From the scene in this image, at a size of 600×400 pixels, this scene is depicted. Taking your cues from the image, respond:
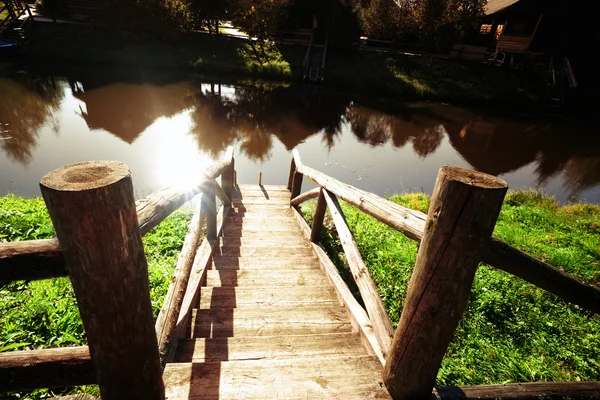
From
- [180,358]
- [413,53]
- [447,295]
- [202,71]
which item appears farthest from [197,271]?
[413,53]

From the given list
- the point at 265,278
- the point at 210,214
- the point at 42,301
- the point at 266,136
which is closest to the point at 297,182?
the point at 210,214

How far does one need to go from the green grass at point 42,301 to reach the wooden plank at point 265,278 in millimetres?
864

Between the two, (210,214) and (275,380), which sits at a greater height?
(275,380)

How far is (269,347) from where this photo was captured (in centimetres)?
230

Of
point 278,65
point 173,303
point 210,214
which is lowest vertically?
point 210,214

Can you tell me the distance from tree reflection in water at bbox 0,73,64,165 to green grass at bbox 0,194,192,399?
5.25 metres

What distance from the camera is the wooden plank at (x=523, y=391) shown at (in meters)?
1.68

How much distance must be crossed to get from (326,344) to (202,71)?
20.8 m

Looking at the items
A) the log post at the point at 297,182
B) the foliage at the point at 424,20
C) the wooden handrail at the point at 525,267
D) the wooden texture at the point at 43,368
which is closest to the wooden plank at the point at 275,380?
the wooden texture at the point at 43,368

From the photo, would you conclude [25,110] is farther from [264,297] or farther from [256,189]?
[264,297]

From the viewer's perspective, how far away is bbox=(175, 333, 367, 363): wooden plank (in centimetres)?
215

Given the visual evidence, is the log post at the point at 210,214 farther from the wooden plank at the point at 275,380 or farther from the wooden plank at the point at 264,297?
the wooden plank at the point at 275,380

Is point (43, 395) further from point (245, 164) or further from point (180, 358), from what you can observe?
point (245, 164)

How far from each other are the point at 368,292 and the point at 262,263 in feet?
6.43
